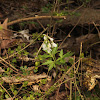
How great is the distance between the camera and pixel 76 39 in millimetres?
3049

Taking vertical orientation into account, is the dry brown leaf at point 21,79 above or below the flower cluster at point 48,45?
below

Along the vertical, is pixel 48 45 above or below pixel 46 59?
above

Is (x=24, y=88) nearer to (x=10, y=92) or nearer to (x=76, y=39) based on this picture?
(x=10, y=92)

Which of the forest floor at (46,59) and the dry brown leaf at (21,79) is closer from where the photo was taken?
the forest floor at (46,59)

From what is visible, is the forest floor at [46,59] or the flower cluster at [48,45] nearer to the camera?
the forest floor at [46,59]

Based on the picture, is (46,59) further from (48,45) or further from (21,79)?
(21,79)

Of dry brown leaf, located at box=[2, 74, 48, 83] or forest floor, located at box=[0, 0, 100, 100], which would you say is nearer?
forest floor, located at box=[0, 0, 100, 100]

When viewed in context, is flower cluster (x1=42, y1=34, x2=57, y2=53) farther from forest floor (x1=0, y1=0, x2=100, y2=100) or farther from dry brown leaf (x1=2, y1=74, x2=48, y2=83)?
dry brown leaf (x1=2, y1=74, x2=48, y2=83)

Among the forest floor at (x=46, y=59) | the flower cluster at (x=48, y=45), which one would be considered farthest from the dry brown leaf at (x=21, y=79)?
the flower cluster at (x=48, y=45)

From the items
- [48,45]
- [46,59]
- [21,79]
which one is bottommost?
[21,79]

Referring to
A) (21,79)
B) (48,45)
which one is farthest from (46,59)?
(21,79)

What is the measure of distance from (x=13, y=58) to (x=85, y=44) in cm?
150

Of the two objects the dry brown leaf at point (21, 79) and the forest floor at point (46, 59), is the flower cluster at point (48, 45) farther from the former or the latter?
the dry brown leaf at point (21, 79)

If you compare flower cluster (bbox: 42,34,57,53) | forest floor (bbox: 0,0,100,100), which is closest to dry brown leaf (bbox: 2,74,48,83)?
forest floor (bbox: 0,0,100,100)
